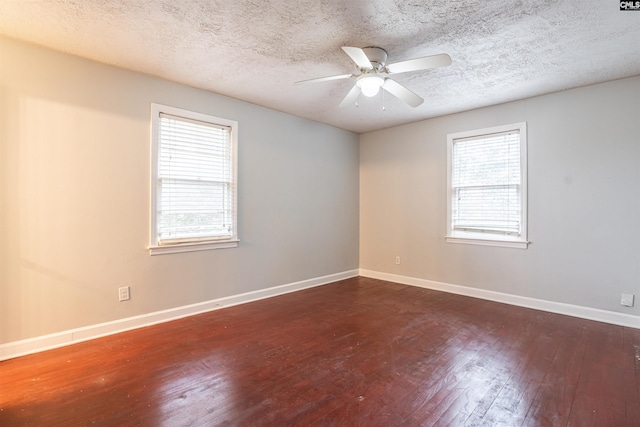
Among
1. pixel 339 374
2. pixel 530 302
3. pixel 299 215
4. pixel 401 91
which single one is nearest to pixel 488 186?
pixel 530 302

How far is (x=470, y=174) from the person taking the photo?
4.49m

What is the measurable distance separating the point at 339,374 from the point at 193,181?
260cm

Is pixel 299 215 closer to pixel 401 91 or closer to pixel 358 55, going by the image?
pixel 401 91

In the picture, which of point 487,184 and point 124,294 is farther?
point 487,184

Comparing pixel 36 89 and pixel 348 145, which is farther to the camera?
pixel 348 145

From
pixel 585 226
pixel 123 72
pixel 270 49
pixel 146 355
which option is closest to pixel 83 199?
pixel 123 72

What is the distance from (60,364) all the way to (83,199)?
4.60 feet

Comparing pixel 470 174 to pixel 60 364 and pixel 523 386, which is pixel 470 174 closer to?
pixel 523 386

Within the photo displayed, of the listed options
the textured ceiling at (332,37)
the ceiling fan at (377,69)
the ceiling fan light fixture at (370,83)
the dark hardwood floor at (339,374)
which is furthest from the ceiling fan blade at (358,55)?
the dark hardwood floor at (339,374)

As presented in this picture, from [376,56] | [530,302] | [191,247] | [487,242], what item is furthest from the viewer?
[487,242]

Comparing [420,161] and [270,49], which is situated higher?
[270,49]

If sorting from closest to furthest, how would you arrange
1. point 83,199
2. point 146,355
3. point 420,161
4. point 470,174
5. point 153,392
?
point 153,392, point 146,355, point 83,199, point 470,174, point 420,161

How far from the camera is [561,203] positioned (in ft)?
12.1

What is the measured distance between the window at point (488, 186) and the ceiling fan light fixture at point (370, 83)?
2.34 meters
